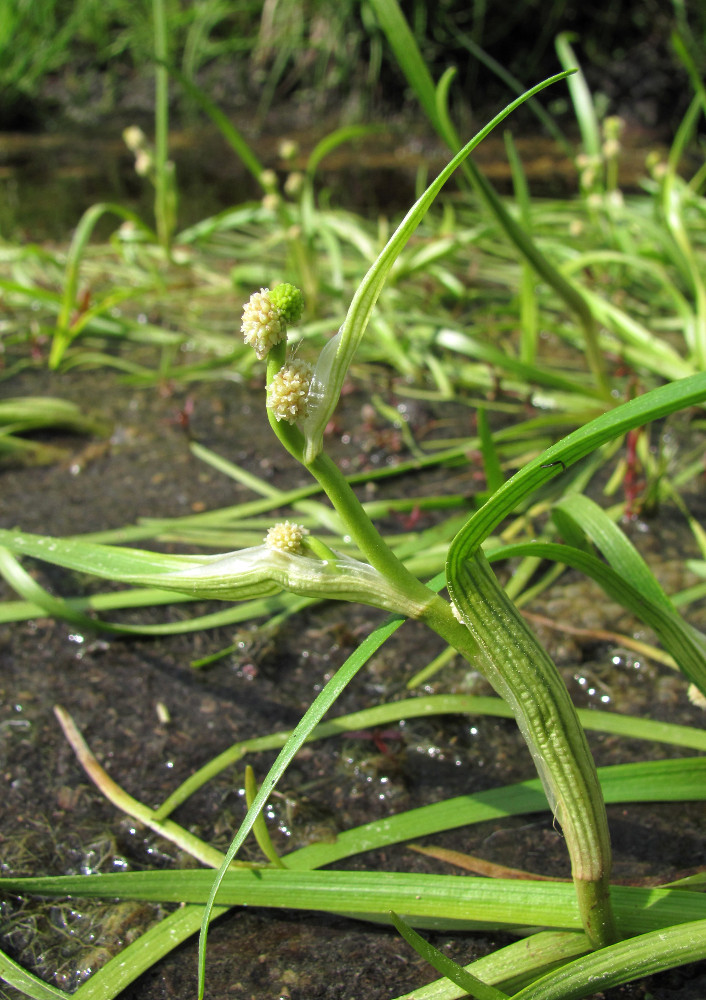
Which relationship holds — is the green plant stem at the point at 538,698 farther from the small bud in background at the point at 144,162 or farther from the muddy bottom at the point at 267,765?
the small bud in background at the point at 144,162

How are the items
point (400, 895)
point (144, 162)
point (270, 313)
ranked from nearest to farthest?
point (270, 313), point (400, 895), point (144, 162)

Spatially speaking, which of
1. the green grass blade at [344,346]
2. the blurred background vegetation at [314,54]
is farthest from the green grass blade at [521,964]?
the blurred background vegetation at [314,54]

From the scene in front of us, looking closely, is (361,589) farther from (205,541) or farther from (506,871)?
(205,541)

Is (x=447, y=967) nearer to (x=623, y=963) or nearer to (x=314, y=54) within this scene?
(x=623, y=963)

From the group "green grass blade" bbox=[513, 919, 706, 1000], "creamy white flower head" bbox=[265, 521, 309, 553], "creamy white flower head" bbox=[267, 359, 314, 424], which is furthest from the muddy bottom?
"creamy white flower head" bbox=[267, 359, 314, 424]

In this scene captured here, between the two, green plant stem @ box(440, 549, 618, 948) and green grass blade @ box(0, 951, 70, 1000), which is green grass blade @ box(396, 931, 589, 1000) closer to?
green plant stem @ box(440, 549, 618, 948)

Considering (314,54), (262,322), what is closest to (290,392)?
(262,322)

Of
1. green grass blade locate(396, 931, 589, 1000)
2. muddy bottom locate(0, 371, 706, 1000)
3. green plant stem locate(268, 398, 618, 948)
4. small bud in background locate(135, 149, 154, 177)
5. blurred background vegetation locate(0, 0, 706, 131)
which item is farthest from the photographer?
blurred background vegetation locate(0, 0, 706, 131)
